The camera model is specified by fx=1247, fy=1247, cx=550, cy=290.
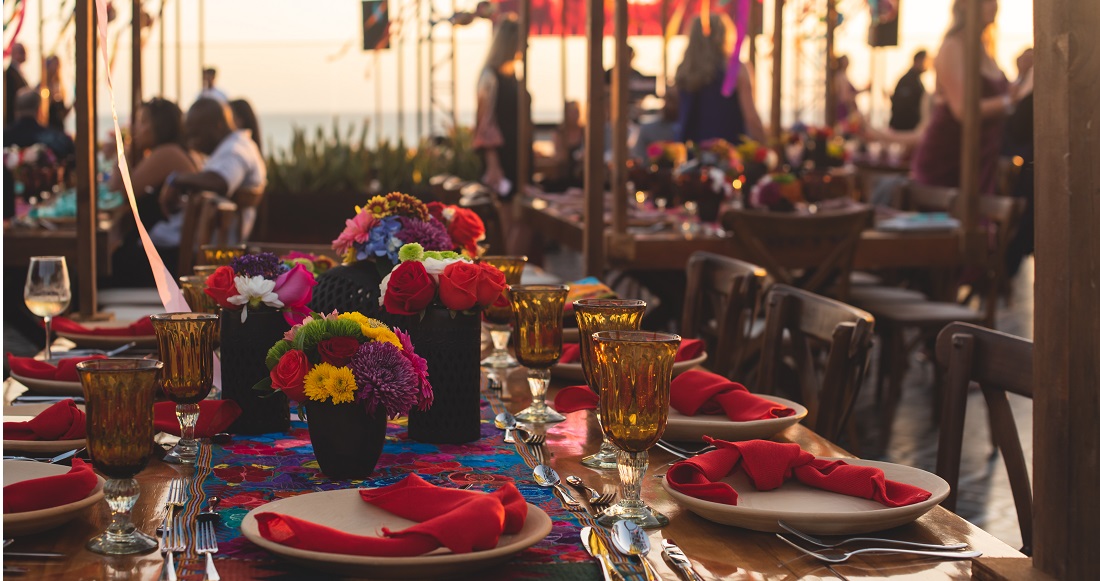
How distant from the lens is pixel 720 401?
1708 mm

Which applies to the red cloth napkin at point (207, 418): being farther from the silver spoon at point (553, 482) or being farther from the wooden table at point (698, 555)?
the silver spoon at point (553, 482)

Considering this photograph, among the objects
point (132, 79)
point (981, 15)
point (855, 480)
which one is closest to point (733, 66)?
point (981, 15)

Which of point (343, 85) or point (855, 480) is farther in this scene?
point (343, 85)

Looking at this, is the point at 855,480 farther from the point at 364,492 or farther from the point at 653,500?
the point at 364,492

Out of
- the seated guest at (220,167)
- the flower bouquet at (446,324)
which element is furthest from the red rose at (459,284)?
the seated guest at (220,167)

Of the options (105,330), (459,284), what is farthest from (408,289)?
(105,330)

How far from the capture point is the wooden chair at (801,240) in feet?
12.5

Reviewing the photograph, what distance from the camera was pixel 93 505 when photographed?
4.06ft

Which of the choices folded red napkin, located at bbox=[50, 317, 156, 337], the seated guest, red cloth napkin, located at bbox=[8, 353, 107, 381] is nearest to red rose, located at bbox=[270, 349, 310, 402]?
red cloth napkin, located at bbox=[8, 353, 107, 381]

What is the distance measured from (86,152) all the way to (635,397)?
6.39 feet

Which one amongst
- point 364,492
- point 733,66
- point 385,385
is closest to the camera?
point 364,492

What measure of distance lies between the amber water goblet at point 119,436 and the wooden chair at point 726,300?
169 centimetres

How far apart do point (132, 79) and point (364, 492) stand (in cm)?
450

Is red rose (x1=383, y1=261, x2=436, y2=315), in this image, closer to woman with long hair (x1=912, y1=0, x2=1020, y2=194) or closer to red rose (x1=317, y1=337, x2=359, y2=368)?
red rose (x1=317, y1=337, x2=359, y2=368)
